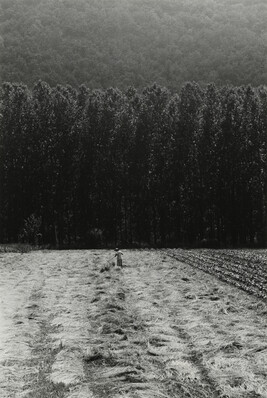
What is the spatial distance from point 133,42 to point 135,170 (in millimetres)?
59167

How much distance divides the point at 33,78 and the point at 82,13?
37644mm

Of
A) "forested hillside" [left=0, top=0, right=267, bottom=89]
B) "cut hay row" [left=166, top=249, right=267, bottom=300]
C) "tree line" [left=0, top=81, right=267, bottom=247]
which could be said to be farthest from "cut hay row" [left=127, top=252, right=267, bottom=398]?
"forested hillside" [left=0, top=0, right=267, bottom=89]

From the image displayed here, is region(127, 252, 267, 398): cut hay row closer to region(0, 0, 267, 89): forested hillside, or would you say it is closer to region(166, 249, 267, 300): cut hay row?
region(166, 249, 267, 300): cut hay row

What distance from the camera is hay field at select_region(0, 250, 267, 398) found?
6.38 m

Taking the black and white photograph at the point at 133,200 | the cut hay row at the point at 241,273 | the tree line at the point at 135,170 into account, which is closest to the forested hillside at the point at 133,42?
the black and white photograph at the point at 133,200

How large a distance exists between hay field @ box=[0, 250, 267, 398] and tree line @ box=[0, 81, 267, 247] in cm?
3118

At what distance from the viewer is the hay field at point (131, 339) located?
20.9 feet

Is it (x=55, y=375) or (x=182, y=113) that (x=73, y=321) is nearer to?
(x=55, y=375)

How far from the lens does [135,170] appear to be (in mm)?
46688

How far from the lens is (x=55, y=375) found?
686 centimetres

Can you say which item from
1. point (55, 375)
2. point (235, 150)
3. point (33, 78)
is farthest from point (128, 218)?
point (55, 375)

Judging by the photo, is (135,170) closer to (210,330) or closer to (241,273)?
(241,273)

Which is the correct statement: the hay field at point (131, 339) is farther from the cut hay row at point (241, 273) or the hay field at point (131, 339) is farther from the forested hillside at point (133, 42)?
the forested hillside at point (133, 42)

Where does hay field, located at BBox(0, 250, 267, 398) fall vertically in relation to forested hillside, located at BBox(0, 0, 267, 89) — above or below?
below
